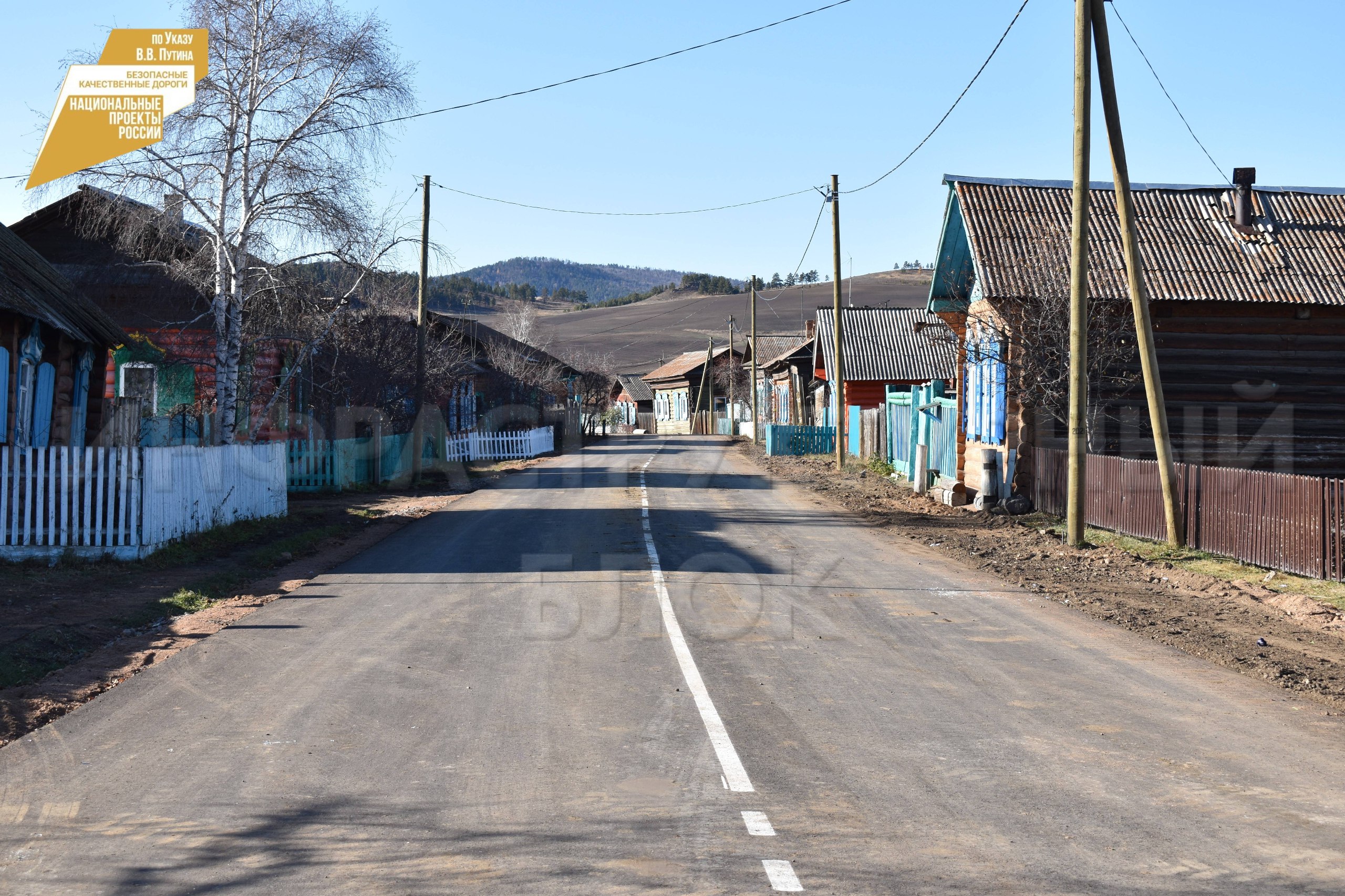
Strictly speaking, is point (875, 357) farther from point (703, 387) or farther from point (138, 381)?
point (703, 387)

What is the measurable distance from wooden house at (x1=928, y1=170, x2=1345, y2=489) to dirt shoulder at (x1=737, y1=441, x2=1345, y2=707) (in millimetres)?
3039

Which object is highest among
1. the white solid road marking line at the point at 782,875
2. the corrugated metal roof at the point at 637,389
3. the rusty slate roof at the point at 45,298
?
the corrugated metal roof at the point at 637,389

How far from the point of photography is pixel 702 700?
24.2 ft

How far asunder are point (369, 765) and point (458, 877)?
65.9 inches

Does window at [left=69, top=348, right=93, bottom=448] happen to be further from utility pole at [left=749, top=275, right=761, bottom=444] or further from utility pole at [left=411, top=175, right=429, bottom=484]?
utility pole at [left=749, top=275, right=761, bottom=444]

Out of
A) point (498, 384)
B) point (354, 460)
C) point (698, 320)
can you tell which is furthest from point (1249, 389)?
point (698, 320)

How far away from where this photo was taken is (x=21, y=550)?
43.9 ft

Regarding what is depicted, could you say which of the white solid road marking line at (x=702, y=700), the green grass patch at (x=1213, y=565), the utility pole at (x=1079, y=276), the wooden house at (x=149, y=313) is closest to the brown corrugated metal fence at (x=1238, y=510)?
the green grass patch at (x=1213, y=565)

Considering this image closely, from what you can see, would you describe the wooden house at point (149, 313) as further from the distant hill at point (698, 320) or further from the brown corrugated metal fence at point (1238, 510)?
the distant hill at point (698, 320)

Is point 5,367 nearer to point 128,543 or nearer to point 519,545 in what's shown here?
point 128,543

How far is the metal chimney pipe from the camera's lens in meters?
21.9

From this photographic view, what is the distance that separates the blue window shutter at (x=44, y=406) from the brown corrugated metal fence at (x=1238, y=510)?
52.2 feet

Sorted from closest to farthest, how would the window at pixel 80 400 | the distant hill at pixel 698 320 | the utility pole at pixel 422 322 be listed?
the window at pixel 80 400 < the utility pole at pixel 422 322 < the distant hill at pixel 698 320

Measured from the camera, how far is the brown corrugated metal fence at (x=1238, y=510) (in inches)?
478
